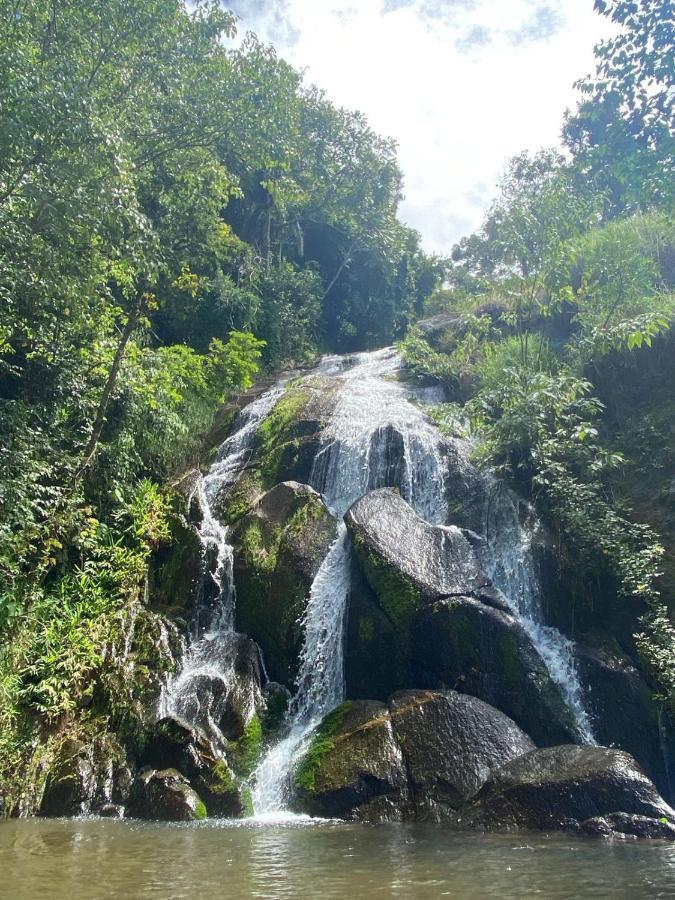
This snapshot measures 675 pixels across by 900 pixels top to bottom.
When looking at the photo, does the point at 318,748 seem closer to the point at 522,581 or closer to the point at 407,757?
the point at 407,757

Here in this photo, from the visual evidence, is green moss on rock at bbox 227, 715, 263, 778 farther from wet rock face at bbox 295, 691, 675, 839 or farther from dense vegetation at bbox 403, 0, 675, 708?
dense vegetation at bbox 403, 0, 675, 708

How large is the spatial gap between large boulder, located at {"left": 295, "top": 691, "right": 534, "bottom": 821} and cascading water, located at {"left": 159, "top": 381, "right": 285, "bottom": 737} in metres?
1.68

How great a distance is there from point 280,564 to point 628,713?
5601 mm

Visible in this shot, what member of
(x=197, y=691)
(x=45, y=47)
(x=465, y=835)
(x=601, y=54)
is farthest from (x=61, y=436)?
(x=601, y=54)

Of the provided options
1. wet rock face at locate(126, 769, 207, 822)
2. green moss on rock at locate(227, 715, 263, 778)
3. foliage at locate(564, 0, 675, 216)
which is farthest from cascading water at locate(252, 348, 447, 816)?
foliage at locate(564, 0, 675, 216)

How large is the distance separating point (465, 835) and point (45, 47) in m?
12.4

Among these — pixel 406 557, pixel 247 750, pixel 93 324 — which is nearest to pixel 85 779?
pixel 247 750

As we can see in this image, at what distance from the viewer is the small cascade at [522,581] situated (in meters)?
8.78

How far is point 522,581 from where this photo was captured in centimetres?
1027

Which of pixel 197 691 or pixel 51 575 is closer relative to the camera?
pixel 197 691

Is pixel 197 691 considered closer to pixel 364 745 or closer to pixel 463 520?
pixel 364 745

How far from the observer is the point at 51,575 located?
10.7m

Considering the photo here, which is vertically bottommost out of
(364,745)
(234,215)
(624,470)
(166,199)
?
(364,745)

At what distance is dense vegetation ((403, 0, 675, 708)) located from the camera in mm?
6844
